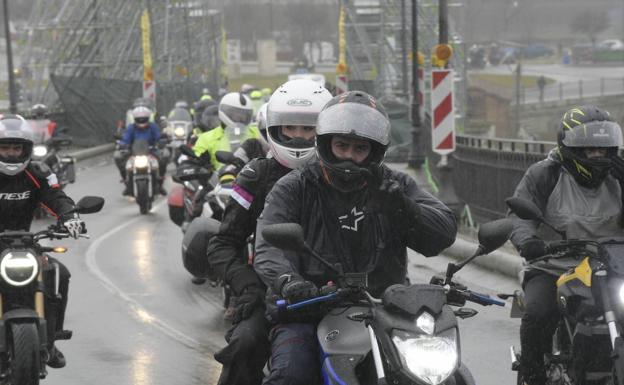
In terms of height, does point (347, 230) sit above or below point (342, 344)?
above

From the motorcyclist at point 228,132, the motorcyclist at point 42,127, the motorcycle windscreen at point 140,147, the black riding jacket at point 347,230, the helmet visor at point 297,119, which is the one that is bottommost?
the motorcycle windscreen at point 140,147

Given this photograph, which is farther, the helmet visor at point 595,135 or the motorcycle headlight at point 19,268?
the motorcycle headlight at point 19,268

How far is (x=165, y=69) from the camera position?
70812 mm

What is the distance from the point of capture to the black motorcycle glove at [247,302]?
20.2 ft

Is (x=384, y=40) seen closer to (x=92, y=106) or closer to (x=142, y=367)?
(x=92, y=106)

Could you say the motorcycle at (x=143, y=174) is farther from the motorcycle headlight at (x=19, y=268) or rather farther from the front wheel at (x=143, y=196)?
the motorcycle headlight at (x=19, y=268)

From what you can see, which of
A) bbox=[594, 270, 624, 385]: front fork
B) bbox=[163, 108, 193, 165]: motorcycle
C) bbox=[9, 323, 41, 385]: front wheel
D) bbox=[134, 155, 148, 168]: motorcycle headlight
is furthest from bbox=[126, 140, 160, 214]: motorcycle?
bbox=[594, 270, 624, 385]: front fork

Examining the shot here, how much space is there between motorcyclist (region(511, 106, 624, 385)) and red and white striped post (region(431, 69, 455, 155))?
10.8 m

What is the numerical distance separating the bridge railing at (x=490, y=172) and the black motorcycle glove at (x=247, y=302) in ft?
34.6

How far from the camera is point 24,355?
789cm

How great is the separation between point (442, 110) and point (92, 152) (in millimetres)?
22923

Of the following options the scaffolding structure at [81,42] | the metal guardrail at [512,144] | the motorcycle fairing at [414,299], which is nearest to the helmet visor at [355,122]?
the motorcycle fairing at [414,299]

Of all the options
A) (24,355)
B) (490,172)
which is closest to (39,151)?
(490,172)

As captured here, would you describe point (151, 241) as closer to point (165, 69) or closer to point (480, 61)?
point (165, 69)
